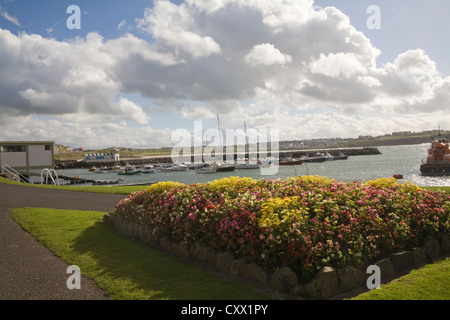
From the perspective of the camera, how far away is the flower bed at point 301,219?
6727 mm

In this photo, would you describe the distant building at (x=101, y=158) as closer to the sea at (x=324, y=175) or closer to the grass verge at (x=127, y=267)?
the sea at (x=324, y=175)

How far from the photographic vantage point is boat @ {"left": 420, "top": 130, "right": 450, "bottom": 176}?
5597 cm

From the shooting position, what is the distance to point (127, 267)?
7844 millimetres

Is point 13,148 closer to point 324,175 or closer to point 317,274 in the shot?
point 317,274

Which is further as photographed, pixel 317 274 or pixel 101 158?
pixel 101 158

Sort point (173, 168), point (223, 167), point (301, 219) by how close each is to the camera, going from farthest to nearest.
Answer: point (173, 168)
point (223, 167)
point (301, 219)

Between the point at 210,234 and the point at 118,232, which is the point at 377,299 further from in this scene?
the point at 118,232

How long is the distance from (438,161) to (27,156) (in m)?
69.7

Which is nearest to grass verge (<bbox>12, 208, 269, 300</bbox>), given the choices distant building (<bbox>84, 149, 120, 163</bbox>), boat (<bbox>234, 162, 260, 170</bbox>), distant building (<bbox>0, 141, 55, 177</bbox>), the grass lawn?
the grass lawn

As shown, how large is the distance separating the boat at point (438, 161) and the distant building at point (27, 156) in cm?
6544

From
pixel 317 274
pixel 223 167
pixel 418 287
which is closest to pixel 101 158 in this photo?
pixel 223 167

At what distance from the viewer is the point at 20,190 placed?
2316 centimetres

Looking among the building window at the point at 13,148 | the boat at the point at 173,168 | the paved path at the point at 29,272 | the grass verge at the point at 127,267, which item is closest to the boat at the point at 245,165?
the boat at the point at 173,168

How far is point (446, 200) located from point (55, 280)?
11661mm
